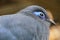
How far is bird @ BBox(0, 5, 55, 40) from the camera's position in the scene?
1569 millimetres

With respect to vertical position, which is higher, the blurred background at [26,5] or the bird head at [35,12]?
the blurred background at [26,5]

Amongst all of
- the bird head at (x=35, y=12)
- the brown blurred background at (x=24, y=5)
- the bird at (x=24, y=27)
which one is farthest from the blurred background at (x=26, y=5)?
the bird at (x=24, y=27)

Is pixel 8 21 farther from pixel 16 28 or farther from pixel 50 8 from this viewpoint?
pixel 50 8

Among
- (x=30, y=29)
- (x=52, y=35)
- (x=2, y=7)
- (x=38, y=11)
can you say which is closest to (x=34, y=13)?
(x=38, y=11)

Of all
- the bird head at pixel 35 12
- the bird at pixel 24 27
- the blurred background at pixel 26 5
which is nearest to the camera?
the bird at pixel 24 27

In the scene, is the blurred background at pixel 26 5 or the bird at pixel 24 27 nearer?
the bird at pixel 24 27

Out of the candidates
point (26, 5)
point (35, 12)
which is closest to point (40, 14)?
point (35, 12)

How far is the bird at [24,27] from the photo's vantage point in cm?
157

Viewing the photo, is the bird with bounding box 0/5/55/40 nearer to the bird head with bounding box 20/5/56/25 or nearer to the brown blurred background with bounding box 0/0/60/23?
the bird head with bounding box 20/5/56/25

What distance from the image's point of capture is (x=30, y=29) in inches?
64.4

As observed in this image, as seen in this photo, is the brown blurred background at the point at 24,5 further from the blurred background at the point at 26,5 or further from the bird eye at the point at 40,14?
the bird eye at the point at 40,14


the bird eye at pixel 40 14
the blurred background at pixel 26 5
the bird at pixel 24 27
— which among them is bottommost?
the bird at pixel 24 27

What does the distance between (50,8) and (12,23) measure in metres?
1.38

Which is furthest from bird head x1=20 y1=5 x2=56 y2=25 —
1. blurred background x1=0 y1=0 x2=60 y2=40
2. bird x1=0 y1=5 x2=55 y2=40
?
blurred background x1=0 y1=0 x2=60 y2=40
